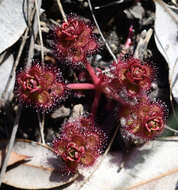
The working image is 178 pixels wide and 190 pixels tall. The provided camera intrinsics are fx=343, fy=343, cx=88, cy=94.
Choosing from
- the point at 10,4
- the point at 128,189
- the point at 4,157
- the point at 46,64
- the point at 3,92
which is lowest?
the point at 128,189

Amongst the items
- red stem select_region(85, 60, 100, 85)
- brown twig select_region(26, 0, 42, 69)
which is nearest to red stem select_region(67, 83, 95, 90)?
red stem select_region(85, 60, 100, 85)

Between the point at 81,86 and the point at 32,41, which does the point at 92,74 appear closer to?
the point at 81,86

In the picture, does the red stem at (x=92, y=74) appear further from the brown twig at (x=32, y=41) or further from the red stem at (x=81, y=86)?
the brown twig at (x=32, y=41)

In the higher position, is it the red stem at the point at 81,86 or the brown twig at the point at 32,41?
the brown twig at the point at 32,41

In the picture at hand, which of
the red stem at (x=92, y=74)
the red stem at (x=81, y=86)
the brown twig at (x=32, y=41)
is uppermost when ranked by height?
the brown twig at (x=32, y=41)

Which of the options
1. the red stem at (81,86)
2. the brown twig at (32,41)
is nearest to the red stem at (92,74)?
the red stem at (81,86)

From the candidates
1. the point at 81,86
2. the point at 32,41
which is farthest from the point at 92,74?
the point at 32,41

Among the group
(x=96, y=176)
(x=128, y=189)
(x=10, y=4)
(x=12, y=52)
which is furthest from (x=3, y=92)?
(x=128, y=189)

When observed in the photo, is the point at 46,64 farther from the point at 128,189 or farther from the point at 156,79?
the point at 128,189

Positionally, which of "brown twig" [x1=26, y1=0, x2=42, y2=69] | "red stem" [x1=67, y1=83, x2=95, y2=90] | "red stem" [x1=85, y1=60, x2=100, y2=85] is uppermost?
"brown twig" [x1=26, y1=0, x2=42, y2=69]

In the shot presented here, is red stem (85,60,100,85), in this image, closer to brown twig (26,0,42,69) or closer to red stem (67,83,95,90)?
red stem (67,83,95,90)

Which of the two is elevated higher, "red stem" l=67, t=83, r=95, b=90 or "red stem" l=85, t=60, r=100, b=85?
"red stem" l=85, t=60, r=100, b=85
